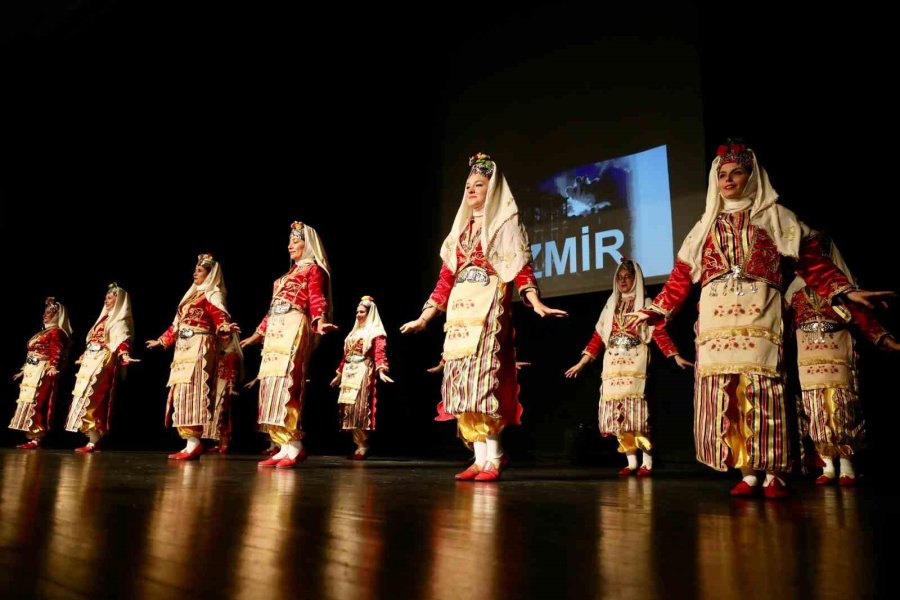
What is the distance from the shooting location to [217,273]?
5.66m

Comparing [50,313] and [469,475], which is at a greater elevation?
[50,313]

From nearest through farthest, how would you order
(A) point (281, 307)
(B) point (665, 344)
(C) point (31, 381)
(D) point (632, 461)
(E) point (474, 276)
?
(E) point (474, 276), (A) point (281, 307), (B) point (665, 344), (D) point (632, 461), (C) point (31, 381)

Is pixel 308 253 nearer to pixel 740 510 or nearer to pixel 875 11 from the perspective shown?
pixel 740 510

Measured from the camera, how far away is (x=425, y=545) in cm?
144

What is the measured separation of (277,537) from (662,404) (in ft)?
20.1

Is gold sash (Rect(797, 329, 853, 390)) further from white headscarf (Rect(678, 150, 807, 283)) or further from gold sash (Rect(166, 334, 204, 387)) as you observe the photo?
gold sash (Rect(166, 334, 204, 387))

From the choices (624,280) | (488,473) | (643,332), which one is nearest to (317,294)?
(488,473)

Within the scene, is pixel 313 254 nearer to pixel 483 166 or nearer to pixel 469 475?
pixel 483 166

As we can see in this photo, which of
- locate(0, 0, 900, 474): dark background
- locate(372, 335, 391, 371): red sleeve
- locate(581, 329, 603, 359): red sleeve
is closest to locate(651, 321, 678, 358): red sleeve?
locate(581, 329, 603, 359): red sleeve

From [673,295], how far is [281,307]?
258cm

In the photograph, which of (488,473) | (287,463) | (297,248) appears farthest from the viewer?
(297,248)

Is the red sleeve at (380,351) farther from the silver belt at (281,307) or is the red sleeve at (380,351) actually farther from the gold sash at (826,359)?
the gold sash at (826,359)

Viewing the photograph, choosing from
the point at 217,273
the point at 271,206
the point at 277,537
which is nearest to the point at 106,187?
the point at 271,206

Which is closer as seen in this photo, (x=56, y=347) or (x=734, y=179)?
(x=734, y=179)
